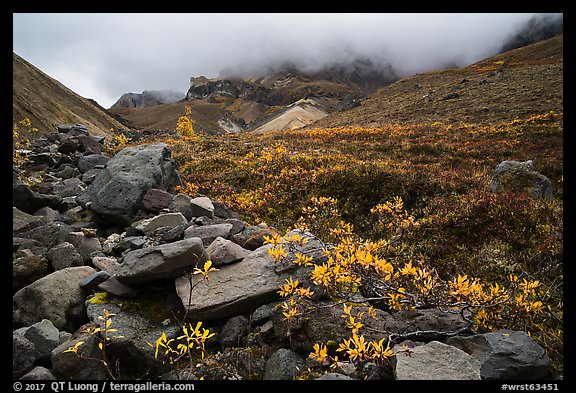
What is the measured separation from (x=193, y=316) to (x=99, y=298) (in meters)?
1.65

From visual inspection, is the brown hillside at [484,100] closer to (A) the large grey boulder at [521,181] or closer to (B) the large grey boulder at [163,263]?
(A) the large grey boulder at [521,181]

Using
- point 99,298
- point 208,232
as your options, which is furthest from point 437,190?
point 99,298

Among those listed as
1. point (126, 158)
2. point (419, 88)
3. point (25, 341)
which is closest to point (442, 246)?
point (25, 341)

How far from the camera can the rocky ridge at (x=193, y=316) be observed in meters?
2.99

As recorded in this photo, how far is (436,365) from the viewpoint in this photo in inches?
113

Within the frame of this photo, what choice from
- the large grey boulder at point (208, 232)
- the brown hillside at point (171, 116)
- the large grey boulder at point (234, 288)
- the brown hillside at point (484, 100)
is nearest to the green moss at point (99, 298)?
the large grey boulder at point (234, 288)

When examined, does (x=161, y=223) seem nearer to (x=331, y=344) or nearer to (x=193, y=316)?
(x=193, y=316)

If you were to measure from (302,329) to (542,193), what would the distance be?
443 inches

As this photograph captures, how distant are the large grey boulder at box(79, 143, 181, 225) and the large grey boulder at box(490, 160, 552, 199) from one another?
37.7 ft

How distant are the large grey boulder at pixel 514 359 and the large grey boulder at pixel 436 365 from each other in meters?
0.12

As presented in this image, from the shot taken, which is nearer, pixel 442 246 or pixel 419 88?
pixel 442 246

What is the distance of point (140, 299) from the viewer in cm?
471
